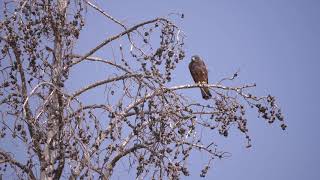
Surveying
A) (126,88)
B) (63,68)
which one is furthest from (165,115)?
(63,68)

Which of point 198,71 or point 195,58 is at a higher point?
point 195,58

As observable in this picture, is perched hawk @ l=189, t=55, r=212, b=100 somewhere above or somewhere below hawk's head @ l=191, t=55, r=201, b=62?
below

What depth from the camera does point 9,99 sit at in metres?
5.52

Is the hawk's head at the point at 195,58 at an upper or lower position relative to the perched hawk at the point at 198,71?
upper

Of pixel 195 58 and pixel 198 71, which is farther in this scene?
pixel 195 58

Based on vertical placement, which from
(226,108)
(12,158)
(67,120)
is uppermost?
(226,108)

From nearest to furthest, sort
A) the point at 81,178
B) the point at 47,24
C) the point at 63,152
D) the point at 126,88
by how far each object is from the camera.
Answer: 1. the point at 63,152
2. the point at 81,178
3. the point at 126,88
4. the point at 47,24

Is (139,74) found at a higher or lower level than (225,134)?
higher

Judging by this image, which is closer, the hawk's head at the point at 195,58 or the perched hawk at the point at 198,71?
the perched hawk at the point at 198,71

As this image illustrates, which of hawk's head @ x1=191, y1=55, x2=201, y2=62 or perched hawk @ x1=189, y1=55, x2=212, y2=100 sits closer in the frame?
perched hawk @ x1=189, y1=55, x2=212, y2=100

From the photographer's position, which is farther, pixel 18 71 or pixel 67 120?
pixel 18 71

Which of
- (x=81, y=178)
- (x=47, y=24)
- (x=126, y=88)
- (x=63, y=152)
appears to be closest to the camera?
(x=63, y=152)

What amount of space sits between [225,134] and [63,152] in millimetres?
1824

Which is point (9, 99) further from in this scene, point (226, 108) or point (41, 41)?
point (226, 108)
